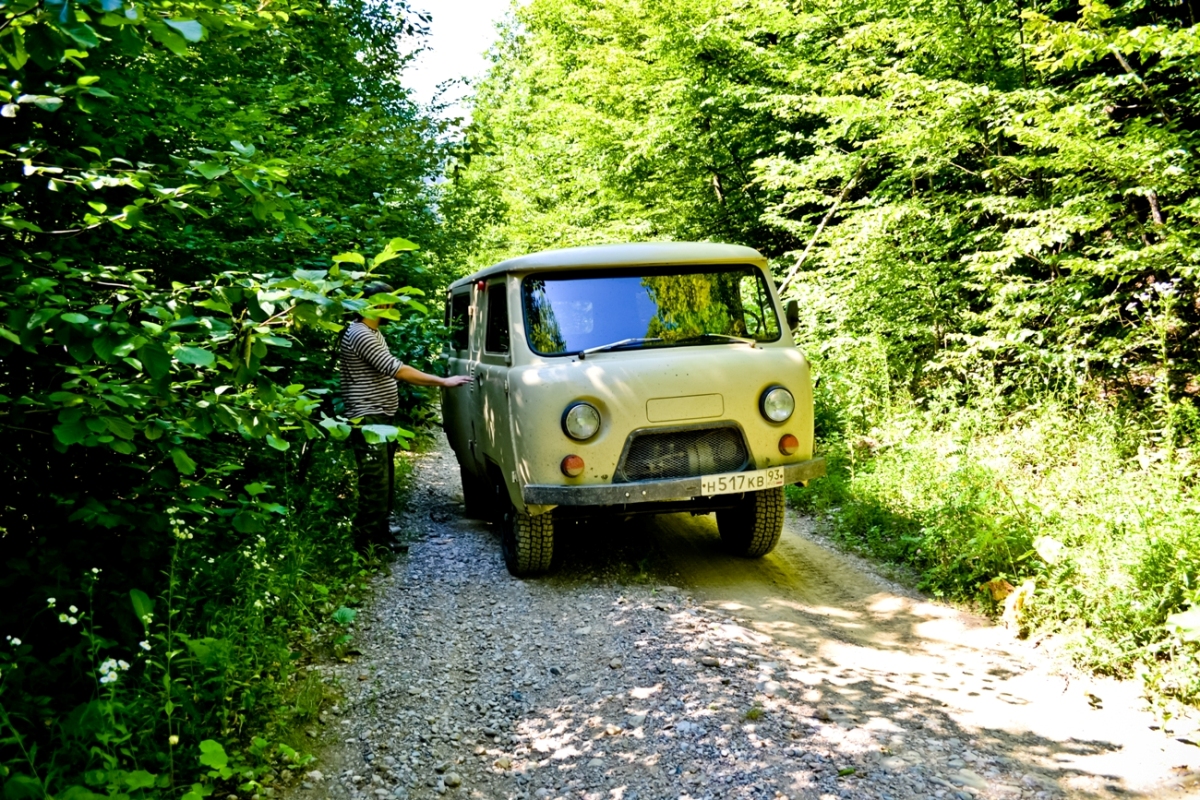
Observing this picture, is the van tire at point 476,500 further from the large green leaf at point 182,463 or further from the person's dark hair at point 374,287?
the large green leaf at point 182,463

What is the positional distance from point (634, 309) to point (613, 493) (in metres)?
1.38

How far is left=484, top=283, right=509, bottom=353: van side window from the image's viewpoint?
582cm

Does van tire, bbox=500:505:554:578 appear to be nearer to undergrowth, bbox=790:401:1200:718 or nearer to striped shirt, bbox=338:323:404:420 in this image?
striped shirt, bbox=338:323:404:420

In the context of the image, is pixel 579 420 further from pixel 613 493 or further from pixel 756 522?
pixel 756 522

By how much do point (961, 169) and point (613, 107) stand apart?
904cm

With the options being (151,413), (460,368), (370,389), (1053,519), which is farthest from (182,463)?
(1053,519)

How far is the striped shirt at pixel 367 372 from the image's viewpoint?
19.0 ft

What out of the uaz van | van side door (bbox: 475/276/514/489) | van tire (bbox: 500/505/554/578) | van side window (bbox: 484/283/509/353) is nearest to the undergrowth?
the uaz van

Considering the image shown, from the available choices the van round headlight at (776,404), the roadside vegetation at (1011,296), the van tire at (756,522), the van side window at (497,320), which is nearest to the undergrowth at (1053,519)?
the roadside vegetation at (1011,296)

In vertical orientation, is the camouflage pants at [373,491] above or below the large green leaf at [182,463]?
below

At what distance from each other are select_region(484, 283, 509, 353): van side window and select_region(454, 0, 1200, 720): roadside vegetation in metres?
2.24

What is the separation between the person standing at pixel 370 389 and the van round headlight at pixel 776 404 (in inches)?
84.3

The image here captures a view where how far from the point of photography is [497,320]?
241 inches

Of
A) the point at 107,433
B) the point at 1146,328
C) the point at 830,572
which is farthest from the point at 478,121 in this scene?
the point at 107,433
